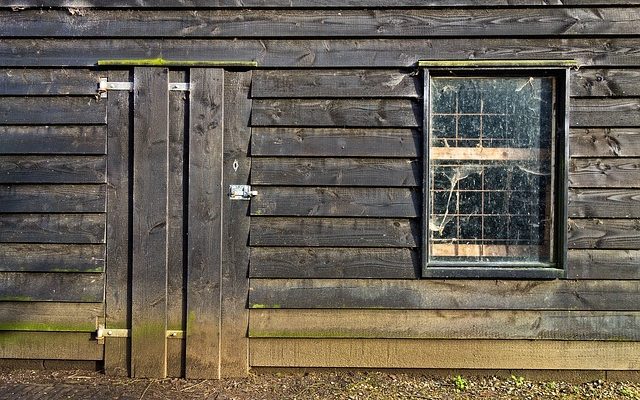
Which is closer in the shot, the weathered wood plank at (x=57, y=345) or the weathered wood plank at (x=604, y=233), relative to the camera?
the weathered wood plank at (x=604, y=233)

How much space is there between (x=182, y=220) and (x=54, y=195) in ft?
3.07

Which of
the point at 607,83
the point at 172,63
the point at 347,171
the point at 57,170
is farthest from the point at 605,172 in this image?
the point at 57,170

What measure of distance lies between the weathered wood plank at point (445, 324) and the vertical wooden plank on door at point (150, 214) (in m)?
0.71

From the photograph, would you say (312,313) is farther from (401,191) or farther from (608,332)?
(608,332)

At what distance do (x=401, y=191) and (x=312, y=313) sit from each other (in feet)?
3.52

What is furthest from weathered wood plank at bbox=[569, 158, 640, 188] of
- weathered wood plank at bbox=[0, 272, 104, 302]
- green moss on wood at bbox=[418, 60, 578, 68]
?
weathered wood plank at bbox=[0, 272, 104, 302]

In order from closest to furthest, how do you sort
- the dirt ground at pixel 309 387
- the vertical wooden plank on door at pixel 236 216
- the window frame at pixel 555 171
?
the dirt ground at pixel 309 387, the window frame at pixel 555 171, the vertical wooden plank on door at pixel 236 216

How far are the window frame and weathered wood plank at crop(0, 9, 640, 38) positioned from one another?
0.24m

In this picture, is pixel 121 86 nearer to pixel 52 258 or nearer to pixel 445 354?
pixel 52 258

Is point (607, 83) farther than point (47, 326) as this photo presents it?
No

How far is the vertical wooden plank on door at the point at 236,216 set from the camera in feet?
12.6

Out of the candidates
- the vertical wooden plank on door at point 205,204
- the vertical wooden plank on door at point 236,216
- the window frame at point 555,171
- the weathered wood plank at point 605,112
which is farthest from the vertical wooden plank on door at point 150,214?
the weathered wood plank at point 605,112

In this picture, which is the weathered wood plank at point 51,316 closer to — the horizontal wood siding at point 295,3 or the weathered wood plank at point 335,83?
the weathered wood plank at point 335,83

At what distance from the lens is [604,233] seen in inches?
150
